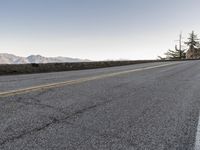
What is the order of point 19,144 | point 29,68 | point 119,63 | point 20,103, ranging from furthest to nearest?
point 119,63 < point 29,68 < point 20,103 < point 19,144

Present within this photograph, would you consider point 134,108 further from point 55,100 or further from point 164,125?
point 55,100

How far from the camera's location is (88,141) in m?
2.54

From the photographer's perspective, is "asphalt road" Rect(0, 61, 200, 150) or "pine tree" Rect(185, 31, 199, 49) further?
A: "pine tree" Rect(185, 31, 199, 49)

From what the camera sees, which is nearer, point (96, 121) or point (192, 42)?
point (96, 121)

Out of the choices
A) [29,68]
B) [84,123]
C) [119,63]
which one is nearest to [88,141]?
[84,123]

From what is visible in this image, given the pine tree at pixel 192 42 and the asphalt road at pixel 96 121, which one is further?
the pine tree at pixel 192 42

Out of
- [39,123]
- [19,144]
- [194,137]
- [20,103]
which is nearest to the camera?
[19,144]

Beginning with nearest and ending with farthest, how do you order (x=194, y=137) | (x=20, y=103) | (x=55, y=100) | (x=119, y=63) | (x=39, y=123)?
(x=194, y=137) < (x=39, y=123) < (x=20, y=103) < (x=55, y=100) < (x=119, y=63)

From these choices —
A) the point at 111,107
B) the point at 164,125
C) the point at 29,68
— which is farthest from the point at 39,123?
the point at 29,68

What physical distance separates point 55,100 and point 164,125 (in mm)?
2145

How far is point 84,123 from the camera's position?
3141 mm

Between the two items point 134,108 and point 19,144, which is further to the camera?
point 134,108

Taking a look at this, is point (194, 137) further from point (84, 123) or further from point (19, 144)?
point (19, 144)

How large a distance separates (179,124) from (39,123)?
195 centimetres
